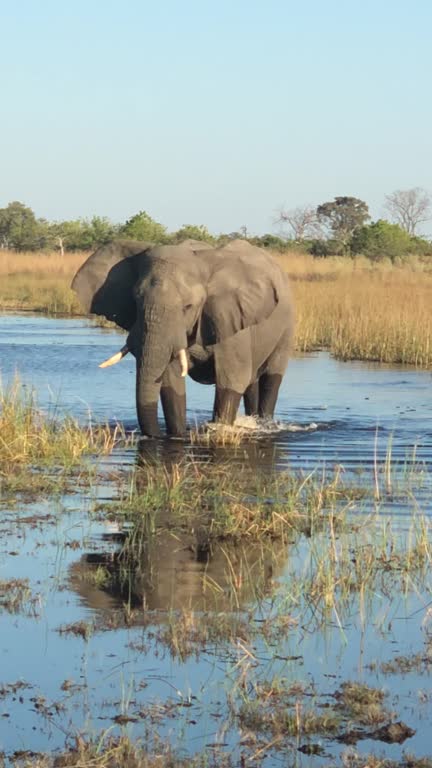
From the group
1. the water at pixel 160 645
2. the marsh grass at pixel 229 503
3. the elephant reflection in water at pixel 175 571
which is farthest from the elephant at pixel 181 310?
the elephant reflection in water at pixel 175 571

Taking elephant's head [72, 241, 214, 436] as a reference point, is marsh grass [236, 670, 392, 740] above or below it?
below

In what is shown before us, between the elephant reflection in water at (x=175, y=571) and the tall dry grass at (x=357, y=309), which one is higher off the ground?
the tall dry grass at (x=357, y=309)

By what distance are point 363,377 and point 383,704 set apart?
13.8 m

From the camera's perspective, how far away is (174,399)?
12.5 meters

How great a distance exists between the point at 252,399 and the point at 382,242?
1429 inches

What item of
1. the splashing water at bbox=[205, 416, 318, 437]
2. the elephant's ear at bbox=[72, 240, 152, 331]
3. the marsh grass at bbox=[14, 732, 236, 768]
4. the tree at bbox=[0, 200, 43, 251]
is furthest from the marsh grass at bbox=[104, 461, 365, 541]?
the tree at bbox=[0, 200, 43, 251]

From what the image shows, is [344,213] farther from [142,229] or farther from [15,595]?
[15,595]

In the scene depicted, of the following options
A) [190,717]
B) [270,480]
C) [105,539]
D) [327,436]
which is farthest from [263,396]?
[190,717]

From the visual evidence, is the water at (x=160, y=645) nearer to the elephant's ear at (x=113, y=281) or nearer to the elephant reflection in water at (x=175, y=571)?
the elephant reflection in water at (x=175, y=571)

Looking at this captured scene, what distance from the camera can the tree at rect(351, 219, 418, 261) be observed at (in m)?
49.2

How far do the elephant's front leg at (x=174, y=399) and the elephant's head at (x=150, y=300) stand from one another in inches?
0.6

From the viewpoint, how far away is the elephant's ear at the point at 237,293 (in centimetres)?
1253

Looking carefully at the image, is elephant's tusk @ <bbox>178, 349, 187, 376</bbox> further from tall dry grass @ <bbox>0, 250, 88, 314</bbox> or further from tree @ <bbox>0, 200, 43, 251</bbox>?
tree @ <bbox>0, 200, 43, 251</bbox>

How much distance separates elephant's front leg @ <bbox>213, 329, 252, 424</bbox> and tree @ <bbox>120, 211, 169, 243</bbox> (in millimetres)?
37152
